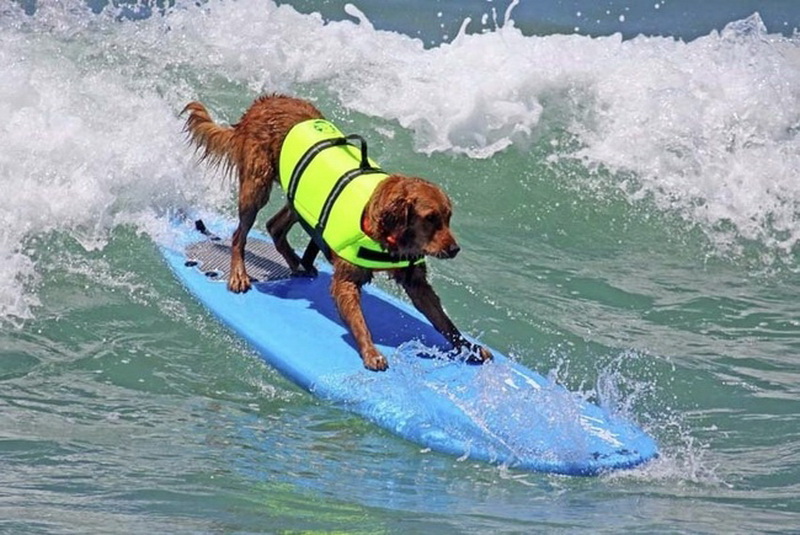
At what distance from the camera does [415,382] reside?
601cm

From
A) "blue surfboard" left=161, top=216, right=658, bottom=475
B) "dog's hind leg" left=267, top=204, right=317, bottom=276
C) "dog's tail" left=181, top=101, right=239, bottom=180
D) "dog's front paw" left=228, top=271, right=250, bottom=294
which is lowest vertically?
"blue surfboard" left=161, top=216, right=658, bottom=475

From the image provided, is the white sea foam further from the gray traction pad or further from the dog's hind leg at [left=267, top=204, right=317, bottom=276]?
the dog's hind leg at [left=267, top=204, right=317, bottom=276]

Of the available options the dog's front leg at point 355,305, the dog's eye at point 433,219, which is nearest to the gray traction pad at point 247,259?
the dog's front leg at point 355,305

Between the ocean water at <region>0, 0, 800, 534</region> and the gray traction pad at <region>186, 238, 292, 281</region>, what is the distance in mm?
252

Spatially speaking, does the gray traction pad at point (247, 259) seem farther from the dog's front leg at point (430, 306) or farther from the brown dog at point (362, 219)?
the dog's front leg at point (430, 306)

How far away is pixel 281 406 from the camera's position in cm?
608

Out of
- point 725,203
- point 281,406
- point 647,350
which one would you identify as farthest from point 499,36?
point 281,406

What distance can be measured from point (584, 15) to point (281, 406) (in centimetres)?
816

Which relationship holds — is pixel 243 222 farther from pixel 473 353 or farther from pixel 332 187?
pixel 473 353

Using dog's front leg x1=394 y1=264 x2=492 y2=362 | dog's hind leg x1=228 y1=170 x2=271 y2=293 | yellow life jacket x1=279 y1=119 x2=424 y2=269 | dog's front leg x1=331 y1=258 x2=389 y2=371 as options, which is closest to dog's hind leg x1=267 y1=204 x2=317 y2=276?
dog's hind leg x1=228 y1=170 x2=271 y2=293

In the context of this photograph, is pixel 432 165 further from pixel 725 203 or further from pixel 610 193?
pixel 725 203

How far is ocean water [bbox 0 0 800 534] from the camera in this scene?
4.99 meters

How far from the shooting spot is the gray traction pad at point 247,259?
7.43 meters

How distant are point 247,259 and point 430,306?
163 centimetres
